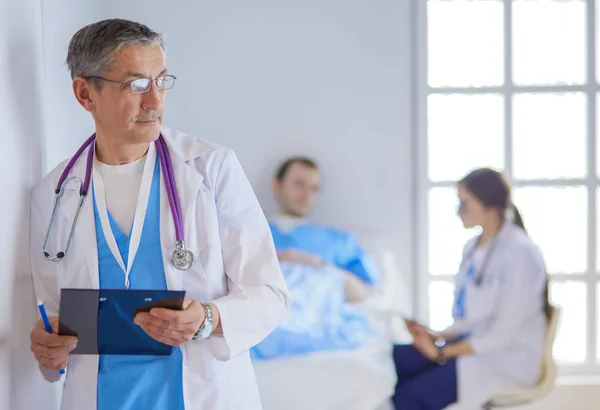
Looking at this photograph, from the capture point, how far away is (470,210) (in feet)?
9.91

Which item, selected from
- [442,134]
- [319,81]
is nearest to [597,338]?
[442,134]

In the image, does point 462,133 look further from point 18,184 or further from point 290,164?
point 18,184

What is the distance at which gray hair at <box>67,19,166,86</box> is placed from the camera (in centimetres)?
130

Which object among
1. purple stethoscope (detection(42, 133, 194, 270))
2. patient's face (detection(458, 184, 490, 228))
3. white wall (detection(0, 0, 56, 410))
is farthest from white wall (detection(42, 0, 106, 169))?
patient's face (detection(458, 184, 490, 228))

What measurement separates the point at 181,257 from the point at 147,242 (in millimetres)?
73

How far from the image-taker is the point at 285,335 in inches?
115

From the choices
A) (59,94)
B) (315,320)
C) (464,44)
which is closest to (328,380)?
(315,320)

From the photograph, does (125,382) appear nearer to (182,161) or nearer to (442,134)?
(182,161)

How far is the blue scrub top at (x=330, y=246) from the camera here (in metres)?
3.32

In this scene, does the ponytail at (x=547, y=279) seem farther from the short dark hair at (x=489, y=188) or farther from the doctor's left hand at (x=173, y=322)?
the doctor's left hand at (x=173, y=322)

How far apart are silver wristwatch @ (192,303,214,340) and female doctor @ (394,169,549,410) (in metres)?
1.81

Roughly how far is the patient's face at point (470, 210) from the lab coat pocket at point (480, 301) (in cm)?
25

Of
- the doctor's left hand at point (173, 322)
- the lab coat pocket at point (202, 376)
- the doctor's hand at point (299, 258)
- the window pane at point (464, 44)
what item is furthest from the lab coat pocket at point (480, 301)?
the doctor's left hand at point (173, 322)

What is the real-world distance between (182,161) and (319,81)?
2241mm
